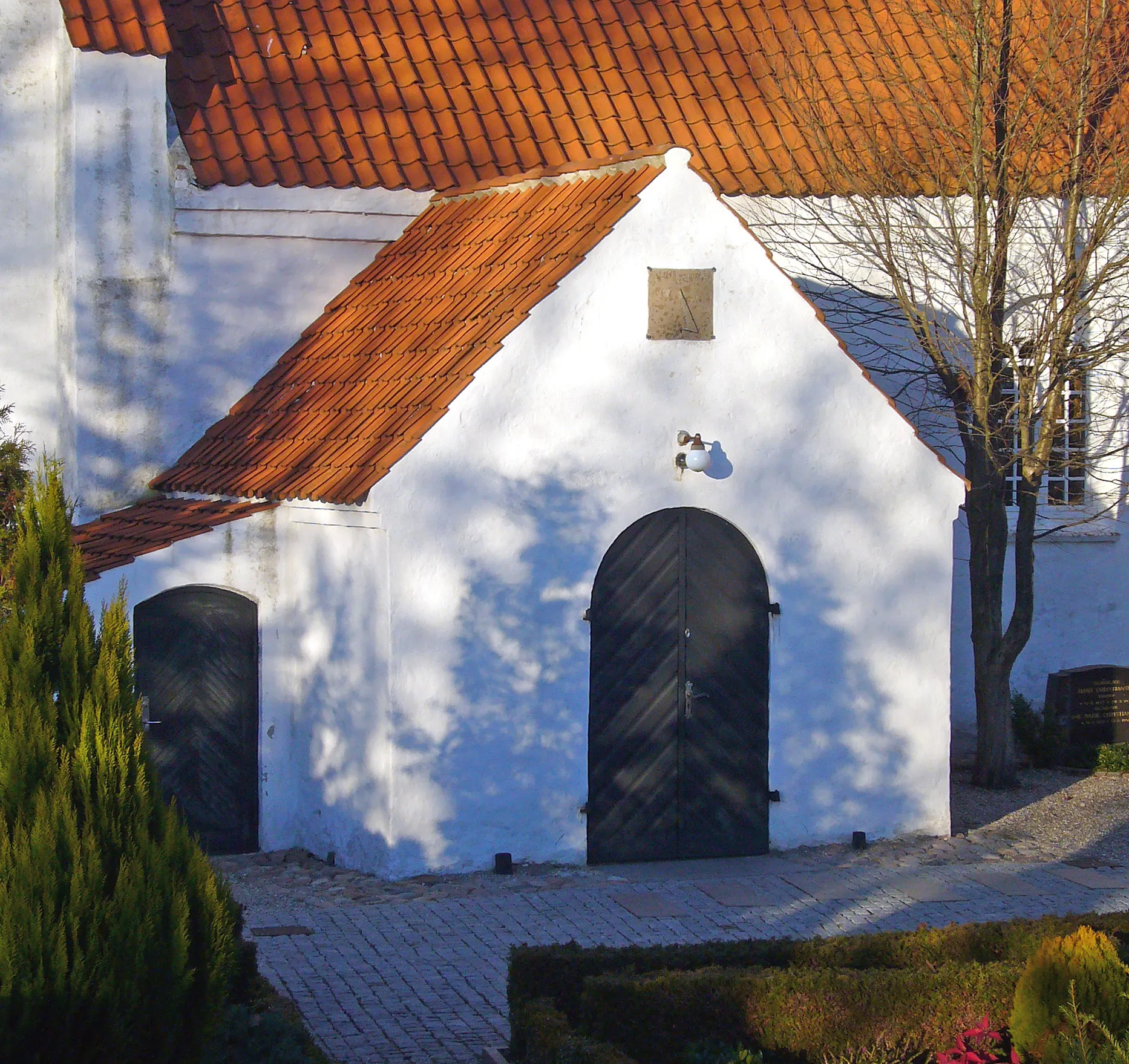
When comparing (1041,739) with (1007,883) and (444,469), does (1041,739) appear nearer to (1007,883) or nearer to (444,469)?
(1007,883)

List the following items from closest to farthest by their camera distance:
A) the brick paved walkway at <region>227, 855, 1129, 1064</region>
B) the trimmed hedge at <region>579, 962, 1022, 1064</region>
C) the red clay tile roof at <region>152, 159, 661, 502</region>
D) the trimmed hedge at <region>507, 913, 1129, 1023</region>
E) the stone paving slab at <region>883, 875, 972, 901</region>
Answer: the trimmed hedge at <region>579, 962, 1022, 1064</region>, the trimmed hedge at <region>507, 913, 1129, 1023</region>, the brick paved walkway at <region>227, 855, 1129, 1064</region>, the stone paving slab at <region>883, 875, 972, 901</region>, the red clay tile roof at <region>152, 159, 661, 502</region>

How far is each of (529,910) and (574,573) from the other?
2.47m

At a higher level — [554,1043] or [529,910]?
[554,1043]

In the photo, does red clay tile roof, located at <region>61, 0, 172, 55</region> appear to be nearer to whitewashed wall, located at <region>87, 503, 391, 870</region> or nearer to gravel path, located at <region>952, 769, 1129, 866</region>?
whitewashed wall, located at <region>87, 503, 391, 870</region>

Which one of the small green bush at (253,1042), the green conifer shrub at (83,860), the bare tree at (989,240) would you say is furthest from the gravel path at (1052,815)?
the green conifer shrub at (83,860)

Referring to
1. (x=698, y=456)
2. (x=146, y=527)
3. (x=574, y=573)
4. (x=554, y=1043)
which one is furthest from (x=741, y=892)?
(x=146, y=527)

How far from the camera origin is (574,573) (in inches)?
438

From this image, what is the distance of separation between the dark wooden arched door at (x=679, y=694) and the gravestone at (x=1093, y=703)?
5.19 meters

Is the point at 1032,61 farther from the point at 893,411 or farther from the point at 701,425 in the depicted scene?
the point at 701,425

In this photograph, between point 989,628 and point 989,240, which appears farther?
point 989,628

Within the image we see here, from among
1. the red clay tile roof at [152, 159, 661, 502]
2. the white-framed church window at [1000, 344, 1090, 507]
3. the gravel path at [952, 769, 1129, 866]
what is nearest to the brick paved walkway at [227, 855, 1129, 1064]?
the gravel path at [952, 769, 1129, 866]

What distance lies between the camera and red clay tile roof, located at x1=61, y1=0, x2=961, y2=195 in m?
13.5

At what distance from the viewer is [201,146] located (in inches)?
519

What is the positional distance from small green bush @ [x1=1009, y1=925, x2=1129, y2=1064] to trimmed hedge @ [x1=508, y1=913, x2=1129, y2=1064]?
0.45 m
